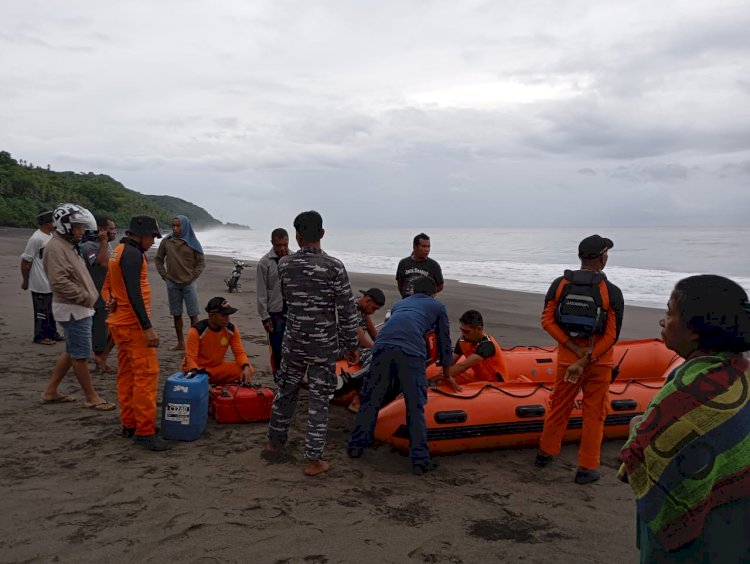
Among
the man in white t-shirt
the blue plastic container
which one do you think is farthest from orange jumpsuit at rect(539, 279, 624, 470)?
the man in white t-shirt

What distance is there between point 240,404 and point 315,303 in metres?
1.48

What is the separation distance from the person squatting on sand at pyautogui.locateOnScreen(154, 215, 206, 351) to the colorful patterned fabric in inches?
245

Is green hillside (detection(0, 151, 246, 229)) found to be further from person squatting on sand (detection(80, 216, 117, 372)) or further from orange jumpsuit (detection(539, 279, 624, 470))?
orange jumpsuit (detection(539, 279, 624, 470))

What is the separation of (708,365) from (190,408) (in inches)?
148

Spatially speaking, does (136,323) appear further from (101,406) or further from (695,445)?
(695,445)

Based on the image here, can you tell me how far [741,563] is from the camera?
151cm

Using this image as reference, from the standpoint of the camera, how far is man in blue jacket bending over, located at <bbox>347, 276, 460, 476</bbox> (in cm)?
405

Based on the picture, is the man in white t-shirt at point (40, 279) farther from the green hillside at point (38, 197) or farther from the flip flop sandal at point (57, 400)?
the green hillside at point (38, 197)

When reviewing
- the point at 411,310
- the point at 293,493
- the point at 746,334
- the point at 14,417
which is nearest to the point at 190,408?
the point at 293,493

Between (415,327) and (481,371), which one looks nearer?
(415,327)

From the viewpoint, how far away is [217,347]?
5.15m

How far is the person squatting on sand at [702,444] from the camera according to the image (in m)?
1.45

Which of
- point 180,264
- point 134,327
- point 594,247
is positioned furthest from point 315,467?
point 180,264

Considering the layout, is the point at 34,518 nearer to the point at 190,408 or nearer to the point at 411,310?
the point at 190,408
